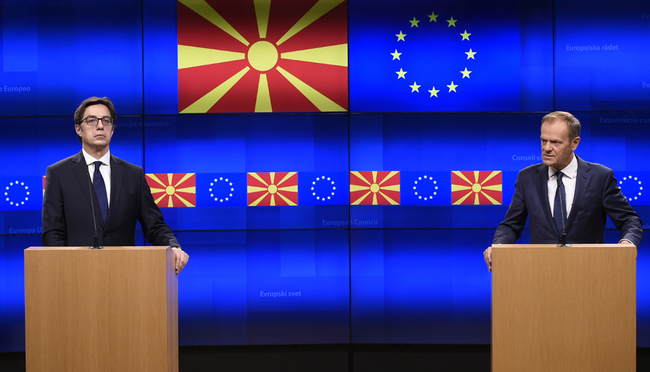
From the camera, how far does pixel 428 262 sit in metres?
3.67

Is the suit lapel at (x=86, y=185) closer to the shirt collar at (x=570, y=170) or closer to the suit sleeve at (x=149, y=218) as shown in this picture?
the suit sleeve at (x=149, y=218)

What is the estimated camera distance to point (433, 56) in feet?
11.9

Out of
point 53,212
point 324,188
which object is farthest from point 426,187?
point 53,212

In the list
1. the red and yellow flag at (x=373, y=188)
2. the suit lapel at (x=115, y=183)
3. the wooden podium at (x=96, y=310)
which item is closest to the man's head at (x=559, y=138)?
the red and yellow flag at (x=373, y=188)

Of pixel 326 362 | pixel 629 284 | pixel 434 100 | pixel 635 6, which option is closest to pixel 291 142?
pixel 434 100

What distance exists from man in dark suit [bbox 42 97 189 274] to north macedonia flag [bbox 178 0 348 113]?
123cm

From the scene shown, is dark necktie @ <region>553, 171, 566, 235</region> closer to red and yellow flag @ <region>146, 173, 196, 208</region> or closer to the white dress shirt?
the white dress shirt

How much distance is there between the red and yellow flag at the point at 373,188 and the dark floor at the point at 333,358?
1.07m

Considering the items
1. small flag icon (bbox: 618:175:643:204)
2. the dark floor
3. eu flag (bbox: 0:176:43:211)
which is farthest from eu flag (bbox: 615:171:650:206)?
eu flag (bbox: 0:176:43:211)

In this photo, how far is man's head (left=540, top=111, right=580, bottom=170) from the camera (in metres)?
2.35

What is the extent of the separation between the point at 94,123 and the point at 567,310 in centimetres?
221

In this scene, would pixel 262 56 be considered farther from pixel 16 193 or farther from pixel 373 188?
pixel 16 193

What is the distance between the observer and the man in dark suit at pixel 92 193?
2.33 meters

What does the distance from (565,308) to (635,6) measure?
2.85 metres
